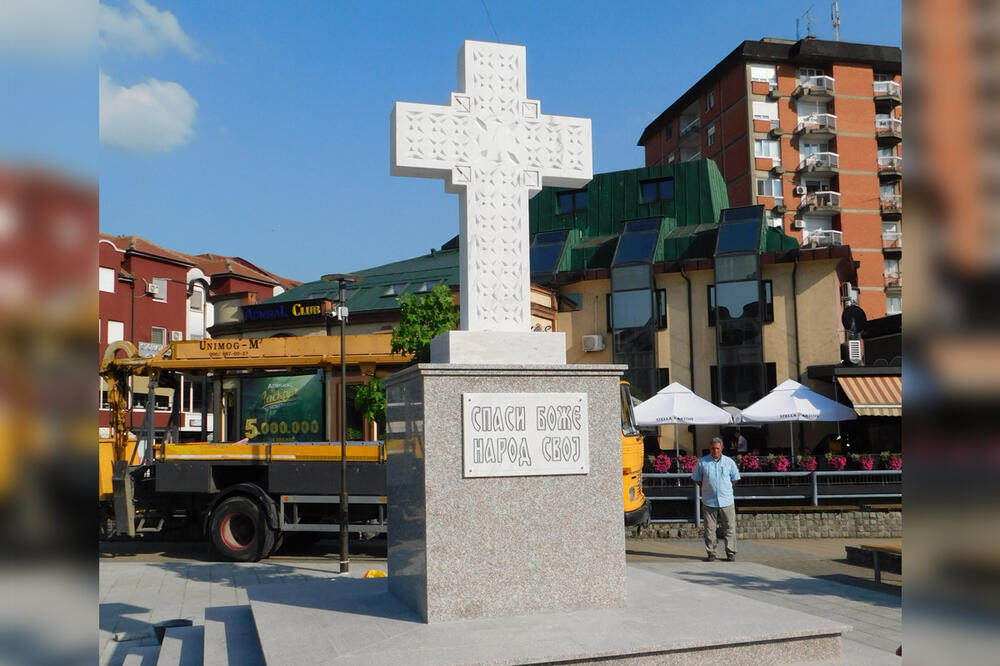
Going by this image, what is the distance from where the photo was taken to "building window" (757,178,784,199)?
48.2m

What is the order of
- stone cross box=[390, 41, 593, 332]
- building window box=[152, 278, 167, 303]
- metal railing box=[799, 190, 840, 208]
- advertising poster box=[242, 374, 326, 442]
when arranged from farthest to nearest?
1. metal railing box=[799, 190, 840, 208]
2. building window box=[152, 278, 167, 303]
3. advertising poster box=[242, 374, 326, 442]
4. stone cross box=[390, 41, 593, 332]

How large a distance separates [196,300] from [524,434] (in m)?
49.4

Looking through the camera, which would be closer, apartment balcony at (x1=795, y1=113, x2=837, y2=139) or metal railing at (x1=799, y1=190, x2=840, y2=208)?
metal railing at (x1=799, y1=190, x2=840, y2=208)

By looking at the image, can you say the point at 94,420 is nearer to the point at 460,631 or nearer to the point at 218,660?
the point at 460,631

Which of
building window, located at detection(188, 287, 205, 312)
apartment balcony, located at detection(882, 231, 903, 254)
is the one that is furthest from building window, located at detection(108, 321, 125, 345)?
apartment balcony, located at detection(882, 231, 903, 254)

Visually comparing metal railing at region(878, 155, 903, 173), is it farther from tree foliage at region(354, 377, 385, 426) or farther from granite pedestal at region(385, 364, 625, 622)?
granite pedestal at region(385, 364, 625, 622)

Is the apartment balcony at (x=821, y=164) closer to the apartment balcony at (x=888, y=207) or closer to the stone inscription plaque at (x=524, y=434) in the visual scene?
the apartment balcony at (x=888, y=207)

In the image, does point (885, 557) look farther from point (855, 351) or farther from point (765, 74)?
point (765, 74)

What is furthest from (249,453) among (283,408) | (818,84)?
(818,84)

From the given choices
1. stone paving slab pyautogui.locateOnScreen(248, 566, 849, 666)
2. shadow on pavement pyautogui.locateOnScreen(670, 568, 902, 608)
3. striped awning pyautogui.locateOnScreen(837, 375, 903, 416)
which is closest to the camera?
stone paving slab pyautogui.locateOnScreen(248, 566, 849, 666)

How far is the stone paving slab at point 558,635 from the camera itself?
17.0ft

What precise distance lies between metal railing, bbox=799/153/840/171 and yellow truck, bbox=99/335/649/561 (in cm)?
3775

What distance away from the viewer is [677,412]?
20.3m

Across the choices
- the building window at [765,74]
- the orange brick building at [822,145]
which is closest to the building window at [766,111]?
the orange brick building at [822,145]
